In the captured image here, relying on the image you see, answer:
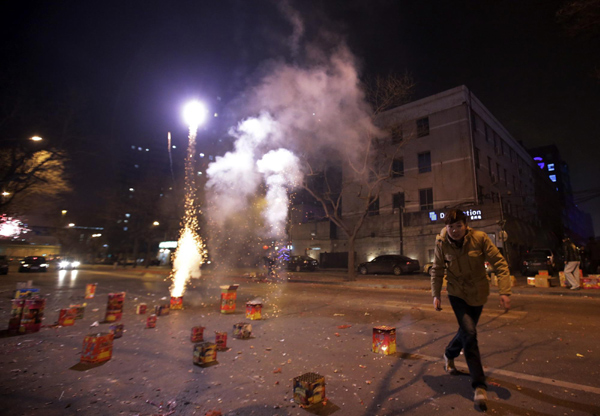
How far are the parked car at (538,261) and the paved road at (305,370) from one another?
47.2 feet

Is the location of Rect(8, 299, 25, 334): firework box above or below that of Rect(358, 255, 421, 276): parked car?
below

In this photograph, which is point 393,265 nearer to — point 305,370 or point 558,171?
point 305,370

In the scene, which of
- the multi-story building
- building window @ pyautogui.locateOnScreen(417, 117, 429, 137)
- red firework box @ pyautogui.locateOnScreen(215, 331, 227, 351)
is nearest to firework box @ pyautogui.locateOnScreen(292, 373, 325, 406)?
red firework box @ pyautogui.locateOnScreen(215, 331, 227, 351)

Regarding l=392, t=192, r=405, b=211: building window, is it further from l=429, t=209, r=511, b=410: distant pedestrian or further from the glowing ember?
l=429, t=209, r=511, b=410: distant pedestrian

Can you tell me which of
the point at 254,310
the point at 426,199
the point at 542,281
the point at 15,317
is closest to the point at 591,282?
the point at 542,281

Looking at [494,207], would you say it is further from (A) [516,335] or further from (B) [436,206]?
(A) [516,335]

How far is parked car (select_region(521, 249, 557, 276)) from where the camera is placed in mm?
18300

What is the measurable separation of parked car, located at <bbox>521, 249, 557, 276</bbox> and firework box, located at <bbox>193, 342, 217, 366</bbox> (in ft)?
70.4

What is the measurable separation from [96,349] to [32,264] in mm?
33855

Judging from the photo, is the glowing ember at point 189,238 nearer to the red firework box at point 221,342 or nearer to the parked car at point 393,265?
the parked car at point 393,265

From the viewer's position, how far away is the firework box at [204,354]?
390cm

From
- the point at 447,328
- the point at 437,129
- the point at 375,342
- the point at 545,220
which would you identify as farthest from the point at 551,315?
the point at 545,220

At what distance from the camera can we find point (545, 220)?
4147 centimetres

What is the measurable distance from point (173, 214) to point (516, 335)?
138ft
